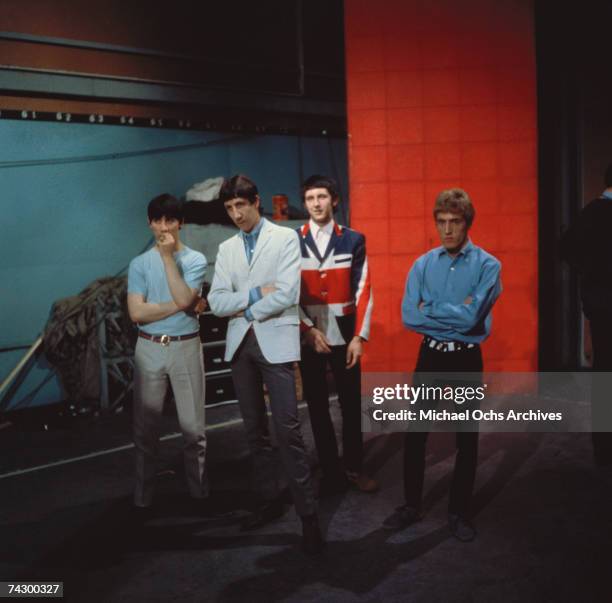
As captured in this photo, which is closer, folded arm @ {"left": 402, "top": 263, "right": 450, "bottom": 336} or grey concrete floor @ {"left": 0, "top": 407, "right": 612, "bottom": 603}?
grey concrete floor @ {"left": 0, "top": 407, "right": 612, "bottom": 603}

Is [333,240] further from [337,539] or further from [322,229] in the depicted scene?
[337,539]

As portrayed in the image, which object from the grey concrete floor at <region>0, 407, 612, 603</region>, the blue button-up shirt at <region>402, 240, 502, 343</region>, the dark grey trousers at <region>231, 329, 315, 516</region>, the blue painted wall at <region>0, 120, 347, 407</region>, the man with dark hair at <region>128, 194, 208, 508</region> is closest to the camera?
the grey concrete floor at <region>0, 407, 612, 603</region>

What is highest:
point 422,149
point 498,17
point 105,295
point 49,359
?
point 498,17

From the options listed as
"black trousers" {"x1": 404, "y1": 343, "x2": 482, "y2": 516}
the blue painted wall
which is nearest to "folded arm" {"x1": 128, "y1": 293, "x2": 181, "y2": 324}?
"black trousers" {"x1": 404, "y1": 343, "x2": 482, "y2": 516}

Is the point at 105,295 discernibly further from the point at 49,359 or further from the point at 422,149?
the point at 422,149

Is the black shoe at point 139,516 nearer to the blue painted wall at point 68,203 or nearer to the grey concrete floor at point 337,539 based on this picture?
the grey concrete floor at point 337,539

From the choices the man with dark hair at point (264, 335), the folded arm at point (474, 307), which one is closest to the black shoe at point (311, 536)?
the man with dark hair at point (264, 335)

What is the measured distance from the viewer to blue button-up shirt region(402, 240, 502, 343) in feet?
10.7

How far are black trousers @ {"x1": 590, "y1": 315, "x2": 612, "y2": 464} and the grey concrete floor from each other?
0.14 metres

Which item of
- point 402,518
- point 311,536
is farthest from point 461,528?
point 311,536

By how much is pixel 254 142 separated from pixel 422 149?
3293mm

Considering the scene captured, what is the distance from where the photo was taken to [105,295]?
6.19 m

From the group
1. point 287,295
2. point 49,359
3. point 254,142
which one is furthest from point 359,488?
point 254,142

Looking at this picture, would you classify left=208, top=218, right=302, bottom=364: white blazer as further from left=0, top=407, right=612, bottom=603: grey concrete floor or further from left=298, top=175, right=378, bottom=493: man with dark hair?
left=0, top=407, right=612, bottom=603: grey concrete floor
